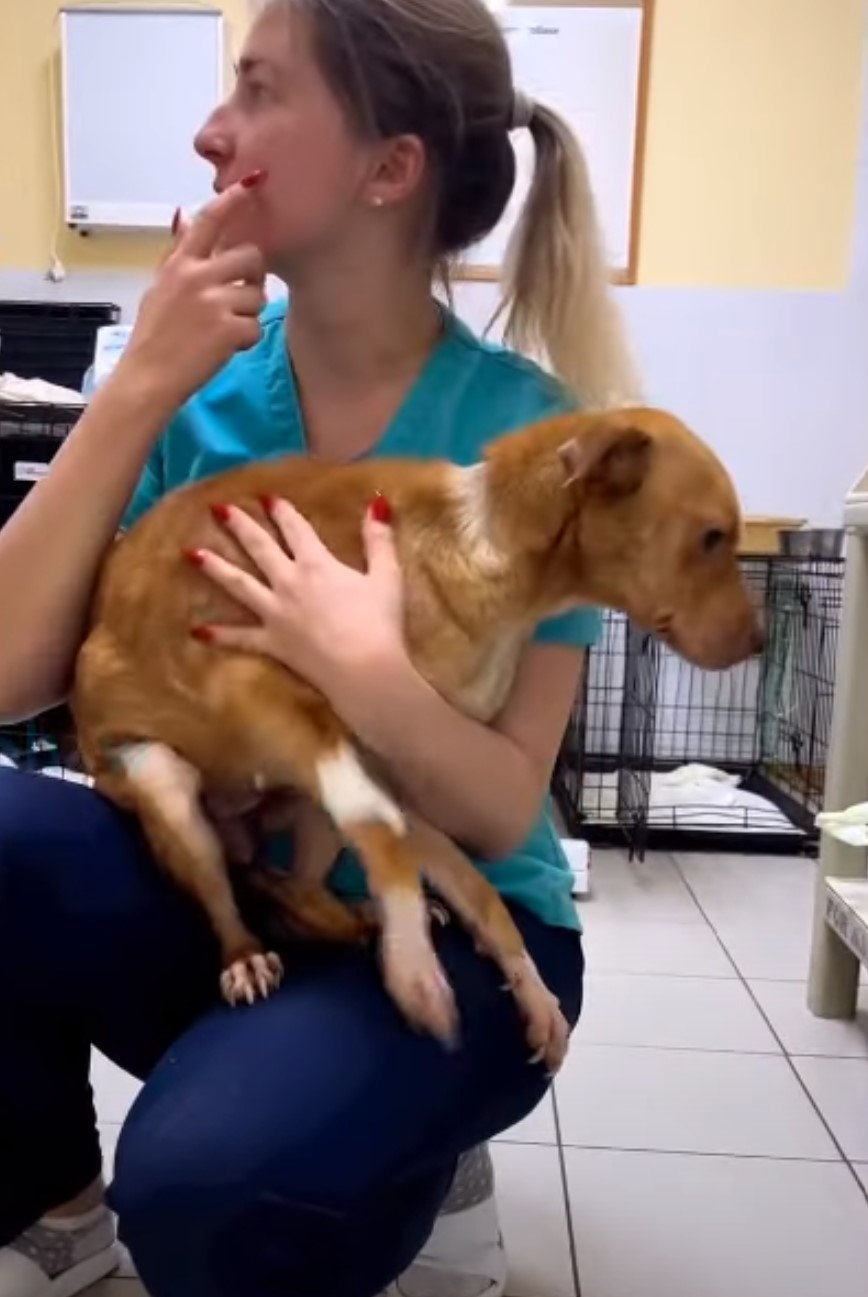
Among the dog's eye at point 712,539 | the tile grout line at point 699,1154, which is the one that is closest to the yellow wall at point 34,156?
the tile grout line at point 699,1154

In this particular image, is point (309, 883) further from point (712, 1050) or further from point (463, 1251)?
point (712, 1050)

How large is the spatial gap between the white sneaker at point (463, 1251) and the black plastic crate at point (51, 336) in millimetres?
2472

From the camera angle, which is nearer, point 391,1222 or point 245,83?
point 391,1222

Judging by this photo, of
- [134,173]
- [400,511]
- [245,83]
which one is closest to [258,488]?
[400,511]

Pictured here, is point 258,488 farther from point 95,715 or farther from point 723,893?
point 723,893

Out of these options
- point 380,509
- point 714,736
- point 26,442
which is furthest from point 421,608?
point 714,736

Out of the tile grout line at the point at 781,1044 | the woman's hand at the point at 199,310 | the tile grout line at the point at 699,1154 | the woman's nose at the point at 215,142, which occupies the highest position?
the woman's nose at the point at 215,142

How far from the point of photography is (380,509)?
109 centimetres

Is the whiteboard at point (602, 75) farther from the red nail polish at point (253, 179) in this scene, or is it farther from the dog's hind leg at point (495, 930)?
the dog's hind leg at point (495, 930)

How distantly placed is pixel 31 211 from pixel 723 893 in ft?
8.32

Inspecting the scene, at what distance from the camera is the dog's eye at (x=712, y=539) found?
1.07 meters

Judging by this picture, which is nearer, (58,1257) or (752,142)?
(58,1257)

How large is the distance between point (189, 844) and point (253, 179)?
0.55 metres

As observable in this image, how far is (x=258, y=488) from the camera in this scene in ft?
3.67
